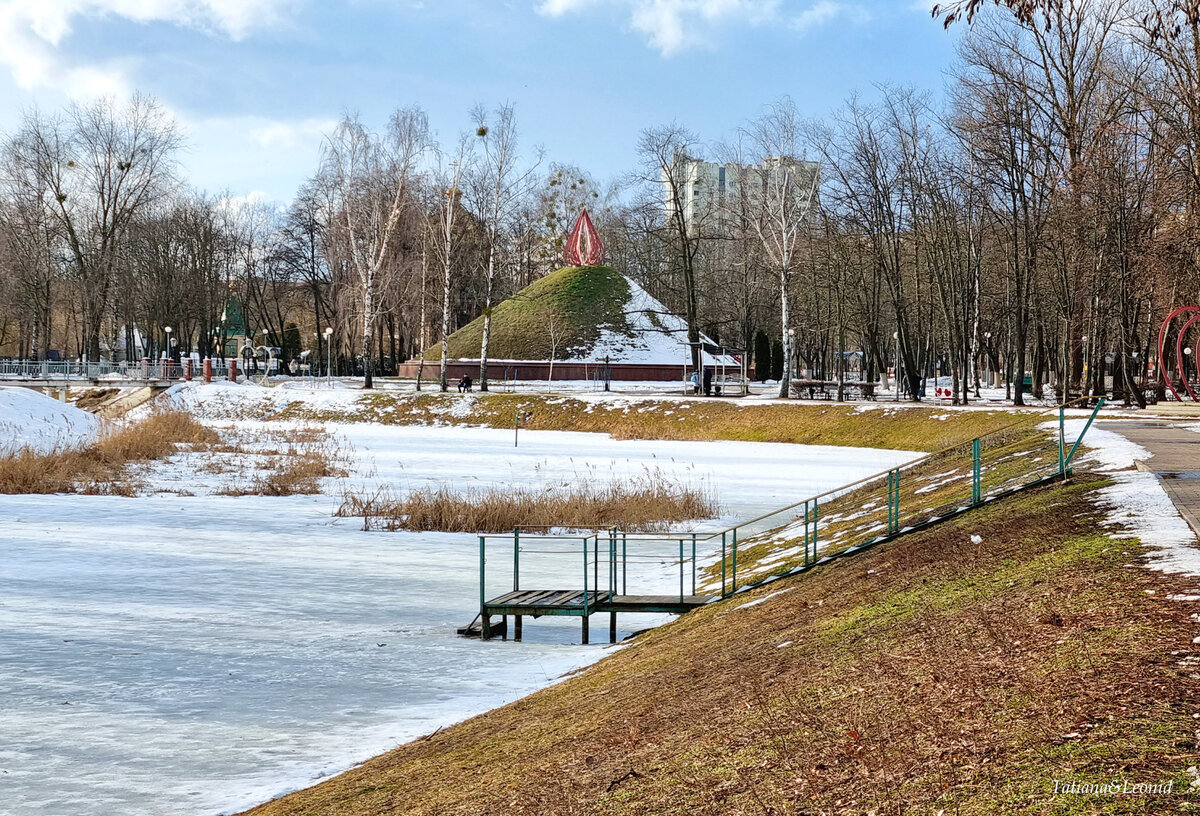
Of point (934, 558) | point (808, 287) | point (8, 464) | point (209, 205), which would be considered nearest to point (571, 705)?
point (934, 558)

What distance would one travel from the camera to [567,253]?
84.6 metres

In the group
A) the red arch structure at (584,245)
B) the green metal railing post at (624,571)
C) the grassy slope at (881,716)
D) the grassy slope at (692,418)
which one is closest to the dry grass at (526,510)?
the green metal railing post at (624,571)

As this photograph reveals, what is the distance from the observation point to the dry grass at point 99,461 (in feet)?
86.1

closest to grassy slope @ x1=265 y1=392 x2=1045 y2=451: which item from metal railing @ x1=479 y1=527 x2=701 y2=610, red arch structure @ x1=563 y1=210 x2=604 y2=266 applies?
metal railing @ x1=479 y1=527 x2=701 y2=610

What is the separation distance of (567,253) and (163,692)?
75079mm

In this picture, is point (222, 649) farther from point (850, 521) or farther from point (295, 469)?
point (295, 469)

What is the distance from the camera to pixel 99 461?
30.2m

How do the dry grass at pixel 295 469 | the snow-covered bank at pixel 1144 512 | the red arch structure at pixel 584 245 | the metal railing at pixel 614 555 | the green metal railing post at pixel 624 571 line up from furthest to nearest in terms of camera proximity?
the red arch structure at pixel 584 245, the dry grass at pixel 295 469, the metal railing at pixel 614 555, the green metal railing post at pixel 624 571, the snow-covered bank at pixel 1144 512

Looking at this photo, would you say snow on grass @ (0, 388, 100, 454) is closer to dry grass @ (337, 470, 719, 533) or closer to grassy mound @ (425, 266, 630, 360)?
dry grass @ (337, 470, 719, 533)

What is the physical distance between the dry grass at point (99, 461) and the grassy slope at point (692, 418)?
16.0 metres

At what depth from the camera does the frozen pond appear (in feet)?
29.3

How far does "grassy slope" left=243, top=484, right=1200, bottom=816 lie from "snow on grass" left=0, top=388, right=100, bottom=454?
24.7m

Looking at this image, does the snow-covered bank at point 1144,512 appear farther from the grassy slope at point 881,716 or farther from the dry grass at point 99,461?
the dry grass at point 99,461

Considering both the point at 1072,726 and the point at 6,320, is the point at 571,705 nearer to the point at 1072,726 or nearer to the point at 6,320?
the point at 1072,726
